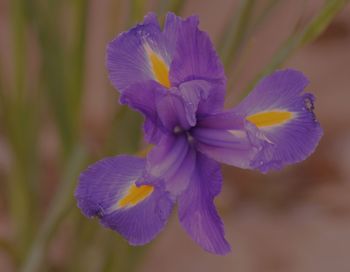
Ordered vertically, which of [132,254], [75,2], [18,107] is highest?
[75,2]

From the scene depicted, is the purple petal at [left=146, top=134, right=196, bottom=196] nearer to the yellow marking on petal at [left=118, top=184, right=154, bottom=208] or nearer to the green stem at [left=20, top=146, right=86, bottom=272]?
the yellow marking on petal at [left=118, top=184, right=154, bottom=208]

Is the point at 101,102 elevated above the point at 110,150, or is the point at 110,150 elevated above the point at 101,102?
the point at 110,150

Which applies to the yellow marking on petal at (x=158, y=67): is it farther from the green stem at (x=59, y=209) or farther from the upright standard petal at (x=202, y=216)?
the green stem at (x=59, y=209)

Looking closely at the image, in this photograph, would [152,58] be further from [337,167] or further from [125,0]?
[337,167]

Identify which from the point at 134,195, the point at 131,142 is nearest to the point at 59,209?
the point at 131,142

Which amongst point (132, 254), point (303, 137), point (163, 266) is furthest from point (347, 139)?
point (303, 137)

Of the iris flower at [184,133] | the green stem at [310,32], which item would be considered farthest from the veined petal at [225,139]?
the green stem at [310,32]

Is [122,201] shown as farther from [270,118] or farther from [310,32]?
[310,32]
